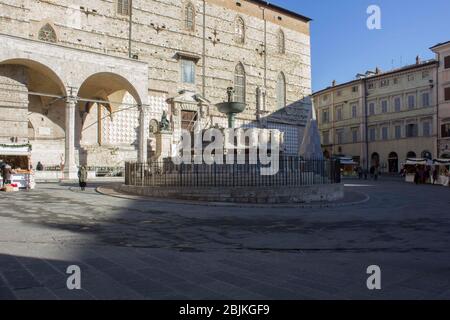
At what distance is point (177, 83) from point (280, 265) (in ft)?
92.7

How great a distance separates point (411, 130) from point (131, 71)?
32.6 metres

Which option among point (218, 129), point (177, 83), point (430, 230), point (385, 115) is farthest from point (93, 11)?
point (385, 115)

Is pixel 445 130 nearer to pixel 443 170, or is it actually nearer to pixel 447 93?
pixel 447 93

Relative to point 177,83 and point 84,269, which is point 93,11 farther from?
point 84,269

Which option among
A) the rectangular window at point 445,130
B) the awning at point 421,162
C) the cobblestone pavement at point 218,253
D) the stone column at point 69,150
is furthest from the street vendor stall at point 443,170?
the stone column at point 69,150

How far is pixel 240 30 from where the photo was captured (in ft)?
122

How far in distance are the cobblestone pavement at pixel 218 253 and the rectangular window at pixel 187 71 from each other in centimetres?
2342

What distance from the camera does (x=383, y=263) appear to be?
5.21m

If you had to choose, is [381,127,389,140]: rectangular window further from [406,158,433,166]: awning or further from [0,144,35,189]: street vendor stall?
[0,144,35,189]: street vendor stall

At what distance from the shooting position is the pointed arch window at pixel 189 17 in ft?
109

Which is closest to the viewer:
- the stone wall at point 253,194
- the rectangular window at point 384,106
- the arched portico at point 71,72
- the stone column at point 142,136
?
the stone wall at point 253,194

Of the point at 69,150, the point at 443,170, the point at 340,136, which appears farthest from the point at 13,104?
the point at 340,136

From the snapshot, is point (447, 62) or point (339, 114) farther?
point (339, 114)

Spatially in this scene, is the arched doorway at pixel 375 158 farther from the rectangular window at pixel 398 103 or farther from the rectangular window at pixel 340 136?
the rectangular window at pixel 398 103
